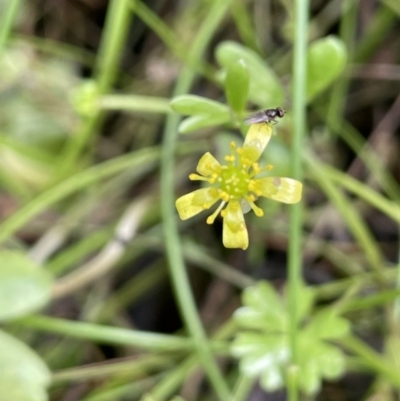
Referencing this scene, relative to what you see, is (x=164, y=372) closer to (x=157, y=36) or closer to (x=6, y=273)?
(x=6, y=273)

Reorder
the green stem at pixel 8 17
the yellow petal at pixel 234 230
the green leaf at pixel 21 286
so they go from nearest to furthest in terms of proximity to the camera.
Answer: the yellow petal at pixel 234 230 → the green stem at pixel 8 17 → the green leaf at pixel 21 286

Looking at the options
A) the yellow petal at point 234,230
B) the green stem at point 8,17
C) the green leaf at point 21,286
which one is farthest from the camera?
the green leaf at point 21,286

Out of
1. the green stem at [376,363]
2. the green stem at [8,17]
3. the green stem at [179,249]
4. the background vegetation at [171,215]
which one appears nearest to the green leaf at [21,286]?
the background vegetation at [171,215]

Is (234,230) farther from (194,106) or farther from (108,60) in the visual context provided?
(108,60)

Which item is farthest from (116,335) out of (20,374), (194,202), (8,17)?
(8,17)

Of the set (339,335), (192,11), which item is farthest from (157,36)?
(339,335)

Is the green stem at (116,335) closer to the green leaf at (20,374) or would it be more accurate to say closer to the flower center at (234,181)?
the green leaf at (20,374)
